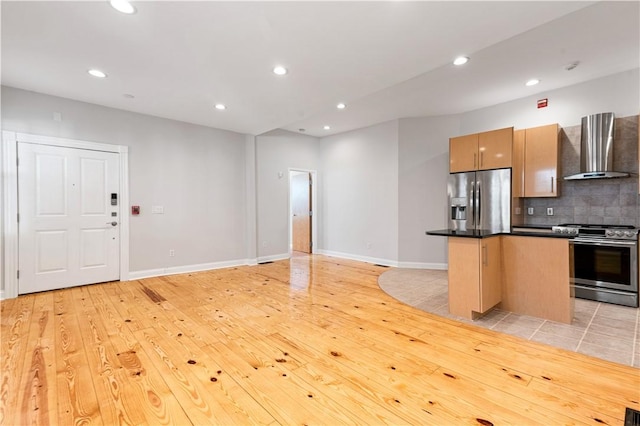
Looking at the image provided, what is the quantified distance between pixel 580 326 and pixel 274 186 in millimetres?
5395

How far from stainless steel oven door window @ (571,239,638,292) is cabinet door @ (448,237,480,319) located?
1.53 meters

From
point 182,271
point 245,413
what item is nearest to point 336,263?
point 182,271

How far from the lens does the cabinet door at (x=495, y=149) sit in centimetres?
423

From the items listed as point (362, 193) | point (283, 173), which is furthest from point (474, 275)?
point (283, 173)

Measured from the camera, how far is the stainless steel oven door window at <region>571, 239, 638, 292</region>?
3301 mm

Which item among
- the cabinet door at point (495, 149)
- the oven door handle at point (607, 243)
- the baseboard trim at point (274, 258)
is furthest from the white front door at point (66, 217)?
the oven door handle at point (607, 243)

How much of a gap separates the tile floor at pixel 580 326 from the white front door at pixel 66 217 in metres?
4.46

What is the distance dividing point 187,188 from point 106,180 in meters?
1.21

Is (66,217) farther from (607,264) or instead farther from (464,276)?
(607,264)

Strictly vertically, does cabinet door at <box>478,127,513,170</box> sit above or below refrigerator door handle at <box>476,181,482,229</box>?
above

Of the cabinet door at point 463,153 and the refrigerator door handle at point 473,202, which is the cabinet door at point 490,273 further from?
the cabinet door at point 463,153

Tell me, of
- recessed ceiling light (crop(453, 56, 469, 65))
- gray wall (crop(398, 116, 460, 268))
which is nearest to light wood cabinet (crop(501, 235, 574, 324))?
recessed ceiling light (crop(453, 56, 469, 65))

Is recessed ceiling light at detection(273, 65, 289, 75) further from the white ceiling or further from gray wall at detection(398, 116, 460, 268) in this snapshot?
gray wall at detection(398, 116, 460, 268)

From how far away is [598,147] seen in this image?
12.0 ft
